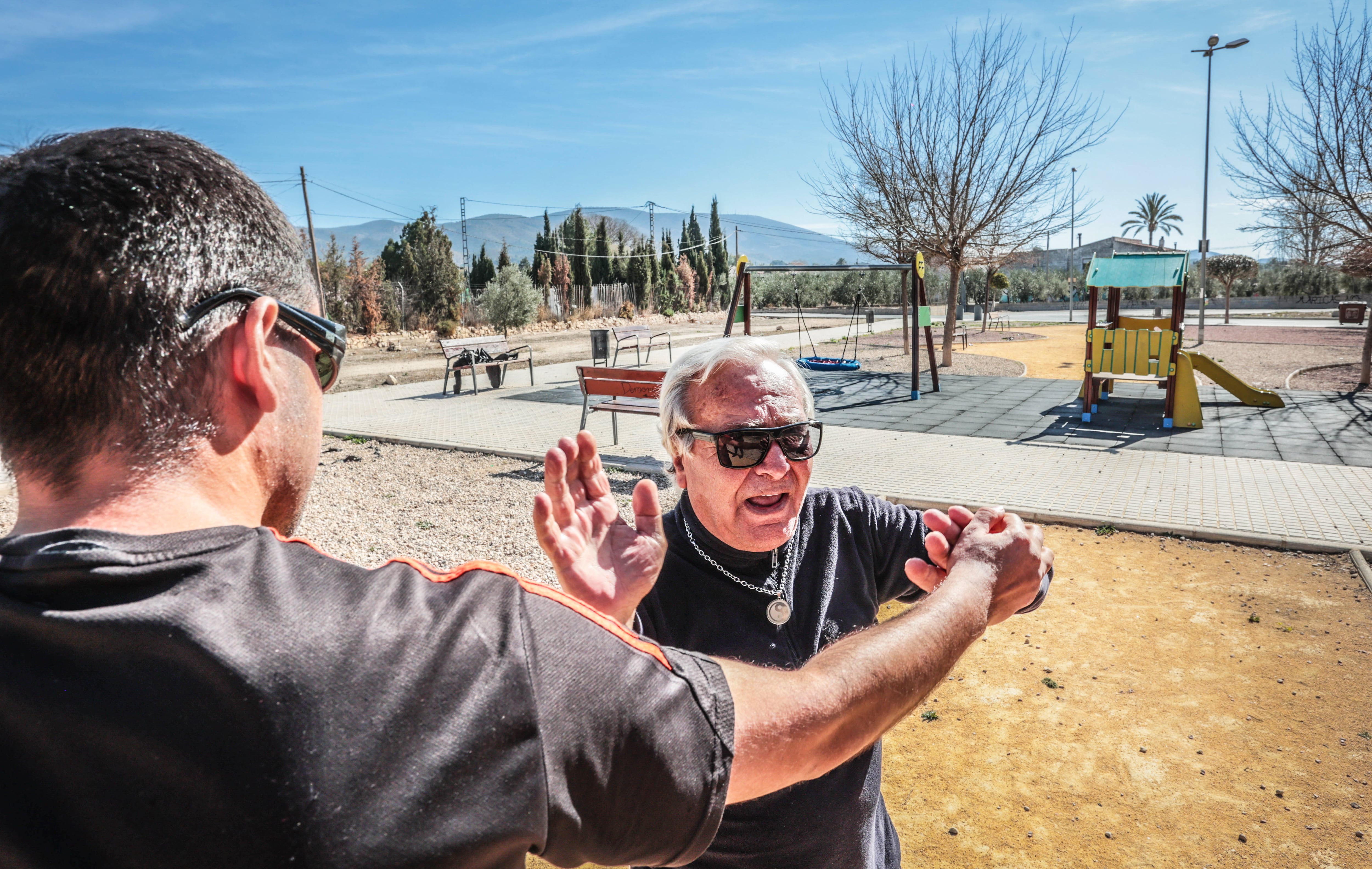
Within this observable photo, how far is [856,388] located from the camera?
14672 mm

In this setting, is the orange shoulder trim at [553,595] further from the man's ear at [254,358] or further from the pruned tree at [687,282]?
the pruned tree at [687,282]

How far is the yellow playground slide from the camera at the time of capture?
11367mm

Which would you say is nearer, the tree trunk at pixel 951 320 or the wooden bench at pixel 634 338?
the wooden bench at pixel 634 338

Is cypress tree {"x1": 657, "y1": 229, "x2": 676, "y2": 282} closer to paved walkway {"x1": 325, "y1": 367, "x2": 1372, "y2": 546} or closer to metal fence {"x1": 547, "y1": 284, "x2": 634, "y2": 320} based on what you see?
metal fence {"x1": 547, "y1": 284, "x2": 634, "y2": 320}

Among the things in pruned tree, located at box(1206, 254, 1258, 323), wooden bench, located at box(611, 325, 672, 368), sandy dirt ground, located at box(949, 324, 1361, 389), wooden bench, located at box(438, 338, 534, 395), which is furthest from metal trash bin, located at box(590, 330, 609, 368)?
pruned tree, located at box(1206, 254, 1258, 323)

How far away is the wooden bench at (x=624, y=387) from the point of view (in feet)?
27.6

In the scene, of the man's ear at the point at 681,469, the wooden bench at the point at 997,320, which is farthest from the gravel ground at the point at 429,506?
the wooden bench at the point at 997,320

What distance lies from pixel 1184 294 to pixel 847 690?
12.2m

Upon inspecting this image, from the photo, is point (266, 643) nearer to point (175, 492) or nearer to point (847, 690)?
point (175, 492)

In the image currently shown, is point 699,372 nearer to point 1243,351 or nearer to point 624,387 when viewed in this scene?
point 624,387

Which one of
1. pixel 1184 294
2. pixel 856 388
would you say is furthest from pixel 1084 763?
pixel 856 388

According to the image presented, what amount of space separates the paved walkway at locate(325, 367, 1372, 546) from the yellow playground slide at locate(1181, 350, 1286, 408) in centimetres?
353

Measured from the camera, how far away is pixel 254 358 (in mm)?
896

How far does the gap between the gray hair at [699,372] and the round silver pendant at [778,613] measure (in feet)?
1.63
